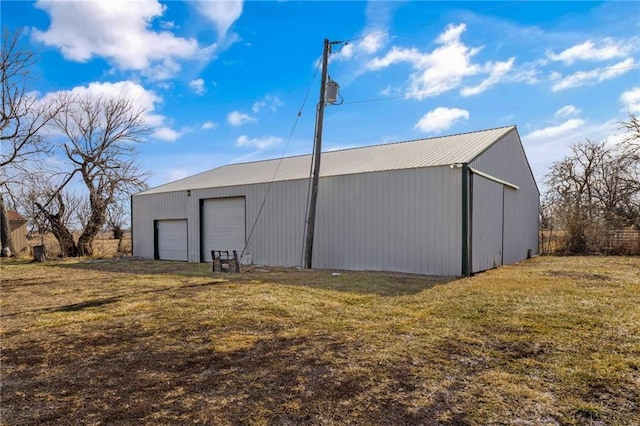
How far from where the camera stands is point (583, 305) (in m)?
5.74

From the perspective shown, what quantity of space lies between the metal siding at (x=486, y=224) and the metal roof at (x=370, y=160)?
107cm

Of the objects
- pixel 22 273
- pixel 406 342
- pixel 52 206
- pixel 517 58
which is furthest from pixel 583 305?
pixel 52 206

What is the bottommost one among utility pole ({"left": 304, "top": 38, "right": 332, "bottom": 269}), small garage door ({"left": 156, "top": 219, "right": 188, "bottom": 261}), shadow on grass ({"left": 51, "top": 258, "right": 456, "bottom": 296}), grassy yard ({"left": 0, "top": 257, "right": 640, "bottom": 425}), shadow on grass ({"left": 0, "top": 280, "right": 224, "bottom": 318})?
shadow on grass ({"left": 51, "top": 258, "right": 456, "bottom": 296})

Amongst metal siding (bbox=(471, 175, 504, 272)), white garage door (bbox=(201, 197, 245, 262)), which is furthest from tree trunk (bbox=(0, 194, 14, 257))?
metal siding (bbox=(471, 175, 504, 272))

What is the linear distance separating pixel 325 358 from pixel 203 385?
1.12 meters

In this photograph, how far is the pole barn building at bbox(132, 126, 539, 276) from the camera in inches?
388

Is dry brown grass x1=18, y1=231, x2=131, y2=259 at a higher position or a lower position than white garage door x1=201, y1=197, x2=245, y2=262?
lower

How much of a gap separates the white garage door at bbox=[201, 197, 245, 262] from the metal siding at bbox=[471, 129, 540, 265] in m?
8.27

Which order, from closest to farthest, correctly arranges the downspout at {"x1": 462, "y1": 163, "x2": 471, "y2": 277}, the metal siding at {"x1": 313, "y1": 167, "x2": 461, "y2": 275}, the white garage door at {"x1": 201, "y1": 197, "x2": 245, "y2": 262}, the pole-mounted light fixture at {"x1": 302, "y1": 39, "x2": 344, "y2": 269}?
1. the downspout at {"x1": 462, "y1": 163, "x2": 471, "y2": 277}
2. the metal siding at {"x1": 313, "y1": 167, "x2": 461, "y2": 275}
3. the pole-mounted light fixture at {"x1": 302, "y1": 39, "x2": 344, "y2": 269}
4. the white garage door at {"x1": 201, "y1": 197, "x2": 245, "y2": 262}

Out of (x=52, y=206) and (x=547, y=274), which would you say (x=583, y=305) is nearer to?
(x=547, y=274)

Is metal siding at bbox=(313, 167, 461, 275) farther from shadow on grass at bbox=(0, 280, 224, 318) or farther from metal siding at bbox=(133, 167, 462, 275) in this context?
shadow on grass at bbox=(0, 280, 224, 318)

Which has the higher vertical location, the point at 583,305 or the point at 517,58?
the point at 517,58

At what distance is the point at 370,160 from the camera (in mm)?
13047

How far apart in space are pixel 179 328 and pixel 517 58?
32.5ft
